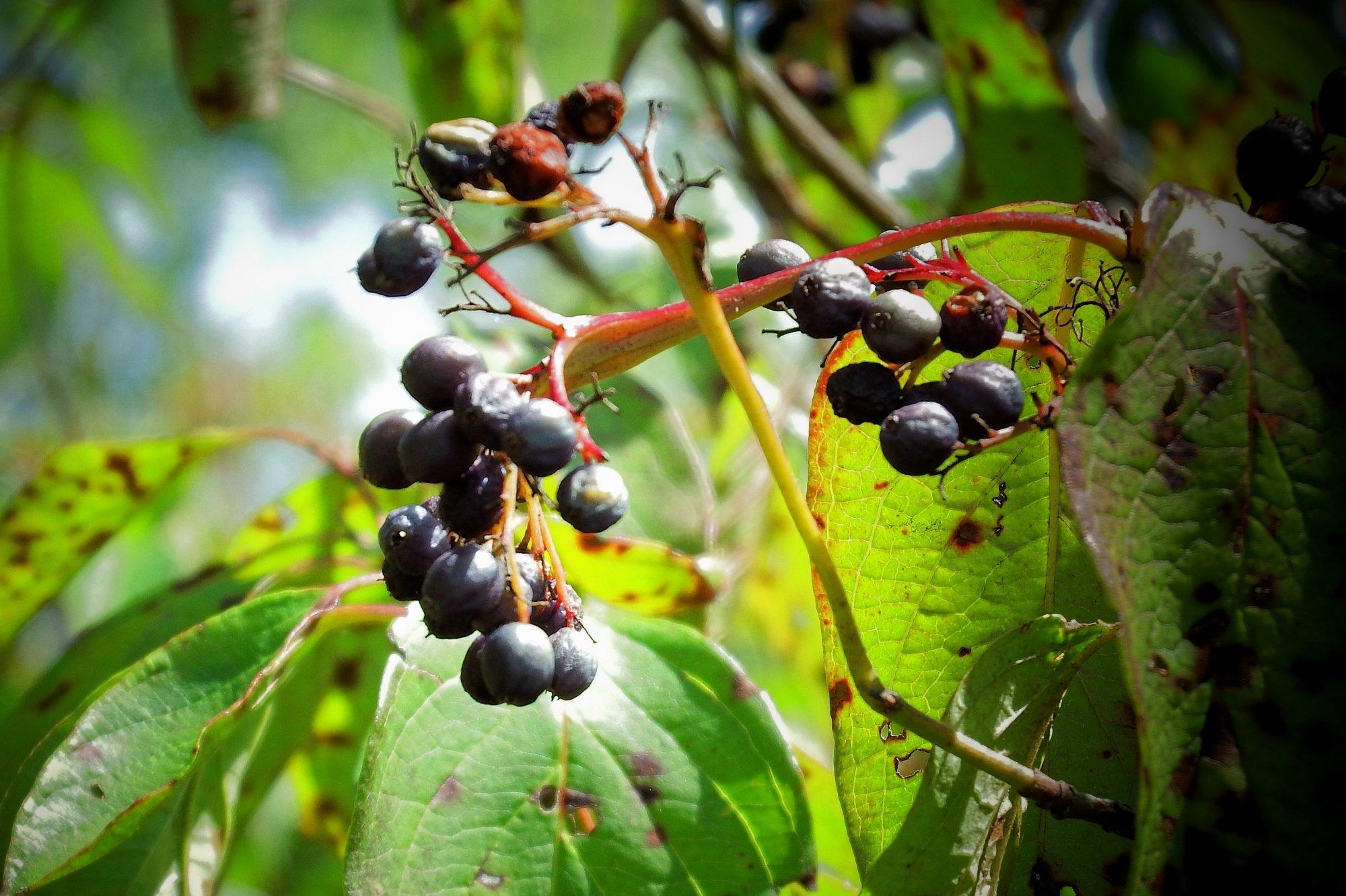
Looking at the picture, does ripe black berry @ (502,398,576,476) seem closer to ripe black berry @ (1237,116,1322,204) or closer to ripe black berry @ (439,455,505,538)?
ripe black berry @ (439,455,505,538)

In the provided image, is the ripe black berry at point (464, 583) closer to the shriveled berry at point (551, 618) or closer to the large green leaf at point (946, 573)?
the shriveled berry at point (551, 618)

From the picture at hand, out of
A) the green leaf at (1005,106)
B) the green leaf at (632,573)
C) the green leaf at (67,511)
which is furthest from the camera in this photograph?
the green leaf at (1005,106)

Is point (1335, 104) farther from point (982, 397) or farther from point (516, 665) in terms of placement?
point (516, 665)

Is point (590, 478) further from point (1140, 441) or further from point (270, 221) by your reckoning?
point (270, 221)

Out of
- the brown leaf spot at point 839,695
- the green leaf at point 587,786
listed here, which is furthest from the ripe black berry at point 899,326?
the green leaf at point 587,786

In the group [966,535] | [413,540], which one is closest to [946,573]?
[966,535]
